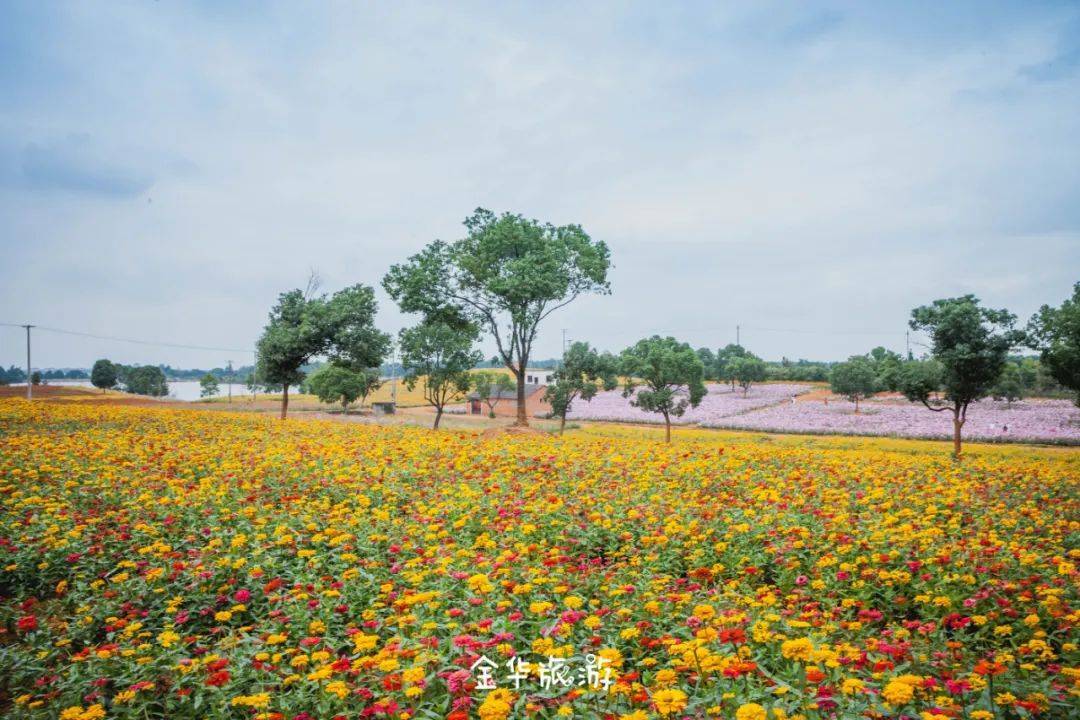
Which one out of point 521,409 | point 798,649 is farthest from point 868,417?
point 798,649

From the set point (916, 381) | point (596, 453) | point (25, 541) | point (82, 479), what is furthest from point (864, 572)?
point (916, 381)

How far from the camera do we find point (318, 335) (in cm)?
3309

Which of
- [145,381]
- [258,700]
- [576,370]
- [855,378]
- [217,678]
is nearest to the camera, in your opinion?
[258,700]

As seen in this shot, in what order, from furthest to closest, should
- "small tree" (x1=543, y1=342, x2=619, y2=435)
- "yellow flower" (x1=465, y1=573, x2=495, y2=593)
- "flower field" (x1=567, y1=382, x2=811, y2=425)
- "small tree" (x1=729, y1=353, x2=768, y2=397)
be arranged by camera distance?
"small tree" (x1=729, y1=353, x2=768, y2=397)
"flower field" (x1=567, y1=382, x2=811, y2=425)
"small tree" (x1=543, y1=342, x2=619, y2=435)
"yellow flower" (x1=465, y1=573, x2=495, y2=593)

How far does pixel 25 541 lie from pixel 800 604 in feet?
30.9

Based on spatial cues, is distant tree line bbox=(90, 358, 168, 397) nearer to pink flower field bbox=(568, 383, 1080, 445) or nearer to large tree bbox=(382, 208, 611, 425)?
pink flower field bbox=(568, 383, 1080, 445)

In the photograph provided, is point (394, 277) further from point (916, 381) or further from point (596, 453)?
point (916, 381)

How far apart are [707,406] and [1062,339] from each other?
56.1 m

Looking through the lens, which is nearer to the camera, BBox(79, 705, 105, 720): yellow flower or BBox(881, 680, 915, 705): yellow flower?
BBox(881, 680, 915, 705): yellow flower

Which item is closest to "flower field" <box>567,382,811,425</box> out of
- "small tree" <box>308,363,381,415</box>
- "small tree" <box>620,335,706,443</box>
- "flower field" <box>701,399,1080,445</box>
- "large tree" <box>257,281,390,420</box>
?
"flower field" <box>701,399,1080,445</box>

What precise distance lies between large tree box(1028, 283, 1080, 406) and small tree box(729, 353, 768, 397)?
234 ft

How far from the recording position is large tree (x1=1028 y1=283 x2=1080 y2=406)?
71.0 ft

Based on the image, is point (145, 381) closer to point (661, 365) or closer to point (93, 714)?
point (661, 365)

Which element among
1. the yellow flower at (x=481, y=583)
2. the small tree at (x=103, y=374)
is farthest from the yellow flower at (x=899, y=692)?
the small tree at (x=103, y=374)
